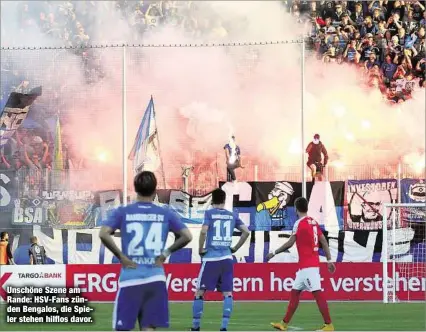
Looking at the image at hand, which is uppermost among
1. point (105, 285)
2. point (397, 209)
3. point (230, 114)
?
point (230, 114)

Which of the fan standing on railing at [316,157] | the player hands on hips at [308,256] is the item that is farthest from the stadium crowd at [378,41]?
the player hands on hips at [308,256]

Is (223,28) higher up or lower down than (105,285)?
higher up

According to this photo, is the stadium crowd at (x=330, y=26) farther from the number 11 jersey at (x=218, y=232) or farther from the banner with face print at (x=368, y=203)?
the number 11 jersey at (x=218, y=232)

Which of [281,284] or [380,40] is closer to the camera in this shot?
[281,284]

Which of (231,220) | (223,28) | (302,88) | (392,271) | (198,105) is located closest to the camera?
(231,220)

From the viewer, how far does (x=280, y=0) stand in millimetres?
29359

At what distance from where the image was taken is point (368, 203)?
23.1 meters

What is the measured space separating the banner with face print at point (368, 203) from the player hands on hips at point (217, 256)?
902 centimetres

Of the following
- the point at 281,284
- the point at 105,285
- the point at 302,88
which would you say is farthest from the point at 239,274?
the point at 302,88

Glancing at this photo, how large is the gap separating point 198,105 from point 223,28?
3.04m

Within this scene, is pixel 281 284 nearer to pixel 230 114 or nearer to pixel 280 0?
pixel 230 114

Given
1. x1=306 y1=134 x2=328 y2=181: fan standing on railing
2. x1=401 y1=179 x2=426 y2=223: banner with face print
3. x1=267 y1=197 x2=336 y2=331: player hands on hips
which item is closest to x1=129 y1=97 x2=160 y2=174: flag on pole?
x1=306 y1=134 x2=328 y2=181: fan standing on railing

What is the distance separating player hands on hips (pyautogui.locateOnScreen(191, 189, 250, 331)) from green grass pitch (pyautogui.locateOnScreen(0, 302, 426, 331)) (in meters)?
1.36

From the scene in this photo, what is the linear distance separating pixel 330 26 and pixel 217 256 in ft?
46.8
